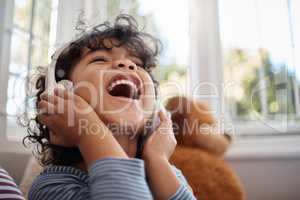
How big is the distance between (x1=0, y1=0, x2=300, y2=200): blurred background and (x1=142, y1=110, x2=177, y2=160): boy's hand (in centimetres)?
48

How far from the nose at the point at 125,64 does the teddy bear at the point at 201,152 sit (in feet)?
1.36

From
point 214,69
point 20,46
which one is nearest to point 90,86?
point 20,46

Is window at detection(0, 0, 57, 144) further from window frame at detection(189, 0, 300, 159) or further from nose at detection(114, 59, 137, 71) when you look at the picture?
window frame at detection(189, 0, 300, 159)

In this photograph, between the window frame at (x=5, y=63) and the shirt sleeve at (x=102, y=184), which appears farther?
the window frame at (x=5, y=63)

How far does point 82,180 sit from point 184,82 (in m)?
0.87

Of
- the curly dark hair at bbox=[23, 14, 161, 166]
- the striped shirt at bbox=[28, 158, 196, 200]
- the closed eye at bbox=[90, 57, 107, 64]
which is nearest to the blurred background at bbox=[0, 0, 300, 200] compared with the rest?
the curly dark hair at bbox=[23, 14, 161, 166]

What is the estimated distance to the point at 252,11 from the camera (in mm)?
1321

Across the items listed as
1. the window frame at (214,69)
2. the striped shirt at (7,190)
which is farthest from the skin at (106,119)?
the window frame at (214,69)

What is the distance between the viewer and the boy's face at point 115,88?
538 millimetres

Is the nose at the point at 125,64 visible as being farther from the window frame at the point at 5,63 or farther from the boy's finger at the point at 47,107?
the window frame at the point at 5,63

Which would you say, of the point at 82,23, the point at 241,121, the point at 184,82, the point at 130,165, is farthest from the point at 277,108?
the point at 130,165

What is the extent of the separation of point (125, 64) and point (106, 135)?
5.7 inches

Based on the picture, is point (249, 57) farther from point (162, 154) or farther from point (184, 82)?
point (162, 154)

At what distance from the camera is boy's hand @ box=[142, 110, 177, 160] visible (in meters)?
0.57
